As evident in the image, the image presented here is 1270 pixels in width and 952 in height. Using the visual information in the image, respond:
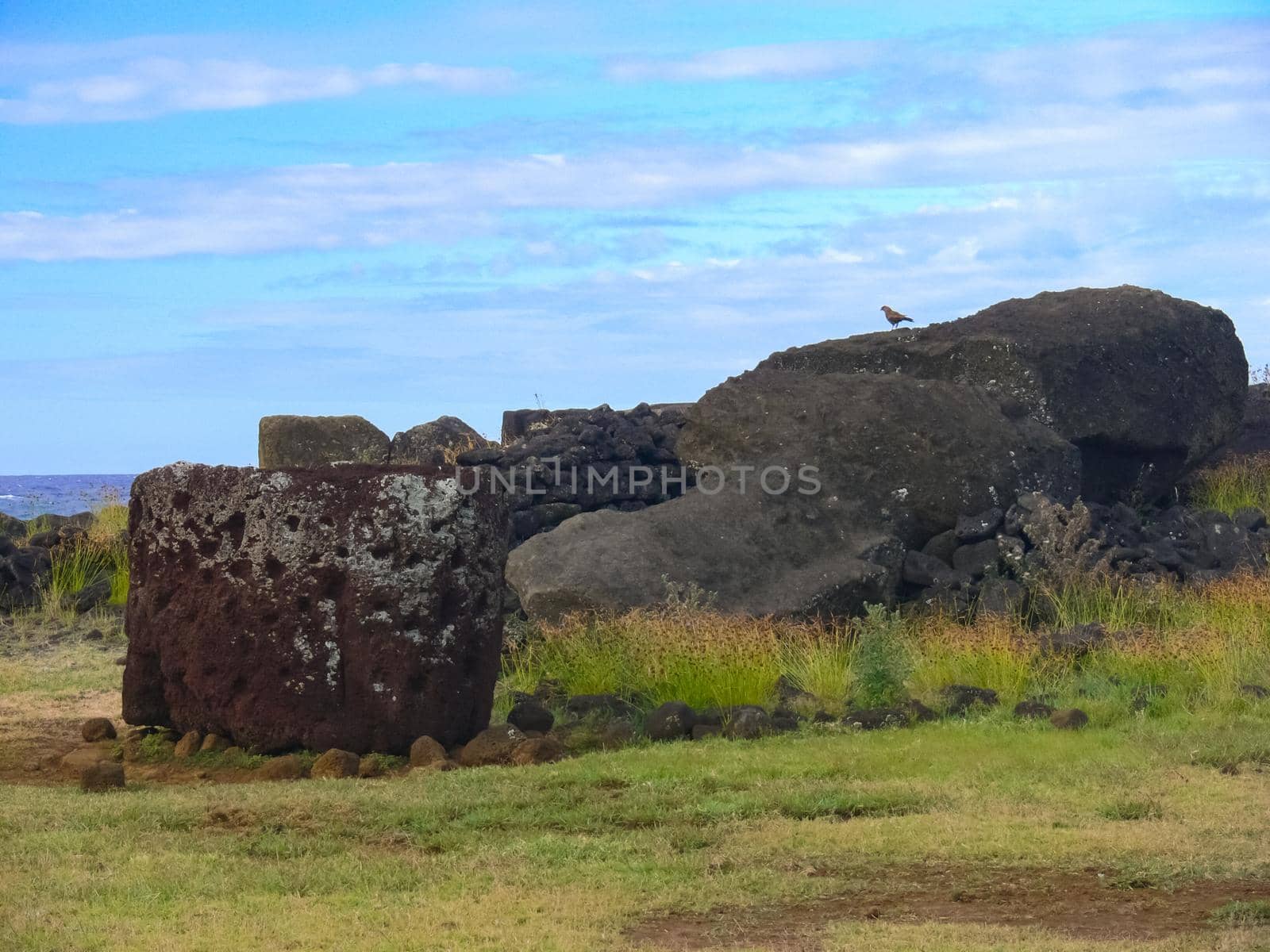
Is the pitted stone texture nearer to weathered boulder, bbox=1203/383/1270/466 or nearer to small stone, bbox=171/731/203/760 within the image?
small stone, bbox=171/731/203/760

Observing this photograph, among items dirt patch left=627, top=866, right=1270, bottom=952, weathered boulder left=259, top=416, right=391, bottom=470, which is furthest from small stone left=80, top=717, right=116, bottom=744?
weathered boulder left=259, top=416, right=391, bottom=470

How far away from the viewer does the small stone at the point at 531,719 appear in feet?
37.0

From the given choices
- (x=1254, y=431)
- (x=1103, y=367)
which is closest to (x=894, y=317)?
(x=1103, y=367)

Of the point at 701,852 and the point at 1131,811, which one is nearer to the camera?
the point at 701,852

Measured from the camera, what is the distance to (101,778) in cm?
959

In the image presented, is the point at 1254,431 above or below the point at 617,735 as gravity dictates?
above

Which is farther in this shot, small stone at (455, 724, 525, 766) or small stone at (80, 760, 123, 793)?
small stone at (455, 724, 525, 766)

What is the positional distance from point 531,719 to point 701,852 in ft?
12.9

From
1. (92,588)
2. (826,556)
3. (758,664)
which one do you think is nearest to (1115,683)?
(758,664)

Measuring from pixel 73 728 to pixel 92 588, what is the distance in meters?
7.15

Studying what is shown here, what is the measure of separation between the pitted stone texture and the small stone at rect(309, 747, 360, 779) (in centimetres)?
34

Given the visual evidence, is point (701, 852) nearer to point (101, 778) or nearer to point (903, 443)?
point (101, 778)

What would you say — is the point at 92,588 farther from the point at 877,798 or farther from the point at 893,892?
the point at 893,892

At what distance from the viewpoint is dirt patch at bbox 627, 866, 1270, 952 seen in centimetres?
613
